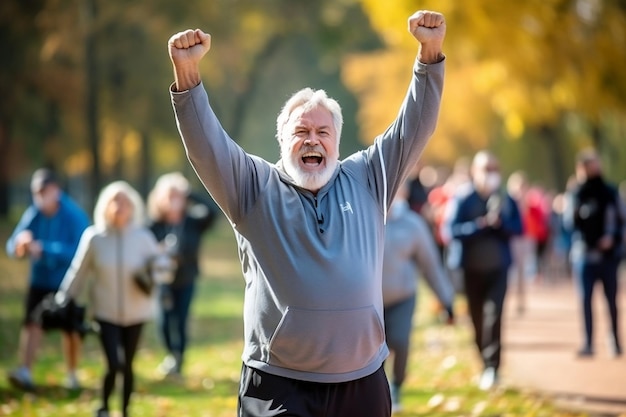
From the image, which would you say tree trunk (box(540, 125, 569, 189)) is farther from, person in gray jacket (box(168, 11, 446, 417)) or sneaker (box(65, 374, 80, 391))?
person in gray jacket (box(168, 11, 446, 417))

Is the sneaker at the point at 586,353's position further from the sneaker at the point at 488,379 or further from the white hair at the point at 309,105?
the white hair at the point at 309,105

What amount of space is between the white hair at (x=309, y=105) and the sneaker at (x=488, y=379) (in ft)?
20.8

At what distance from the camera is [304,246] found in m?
5.22

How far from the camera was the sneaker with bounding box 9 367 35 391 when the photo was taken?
11648mm

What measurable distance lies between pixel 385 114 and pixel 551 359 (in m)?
34.7

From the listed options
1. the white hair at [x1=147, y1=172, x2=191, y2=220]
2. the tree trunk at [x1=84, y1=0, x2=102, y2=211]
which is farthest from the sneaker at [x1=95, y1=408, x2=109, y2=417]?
the tree trunk at [x1=84, y1=0, x2=102, y2=211]

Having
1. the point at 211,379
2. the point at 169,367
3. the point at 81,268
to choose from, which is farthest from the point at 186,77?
the point at 169,367

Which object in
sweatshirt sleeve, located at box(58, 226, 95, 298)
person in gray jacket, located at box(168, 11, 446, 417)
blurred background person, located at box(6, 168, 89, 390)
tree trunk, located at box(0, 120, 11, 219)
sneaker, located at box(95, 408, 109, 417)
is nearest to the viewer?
person in gray jacket, located at box(168, 11, 446, 417)

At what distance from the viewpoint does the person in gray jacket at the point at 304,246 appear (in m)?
5.18

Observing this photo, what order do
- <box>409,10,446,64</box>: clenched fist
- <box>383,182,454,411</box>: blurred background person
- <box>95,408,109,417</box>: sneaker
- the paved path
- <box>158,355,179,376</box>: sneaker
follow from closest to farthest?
<box>409,10,446,64</box>: clenched fist
<box>95,408,109,417</box>: sneaker
<box>383,182,454,411</box>: blurred background person
the paved path
<box>158,355,179,376</box>: sneaker

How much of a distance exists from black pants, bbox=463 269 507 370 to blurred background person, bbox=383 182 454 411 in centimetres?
122

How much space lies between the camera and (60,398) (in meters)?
11.2

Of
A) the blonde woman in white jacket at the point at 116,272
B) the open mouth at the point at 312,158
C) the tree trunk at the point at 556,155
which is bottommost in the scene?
the blonde woman in white jacket at the point at 116,272

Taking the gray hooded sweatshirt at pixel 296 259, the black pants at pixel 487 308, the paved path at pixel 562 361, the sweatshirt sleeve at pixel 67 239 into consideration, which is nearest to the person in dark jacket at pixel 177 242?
the sweatshirt sleeve at pixel 67 239
